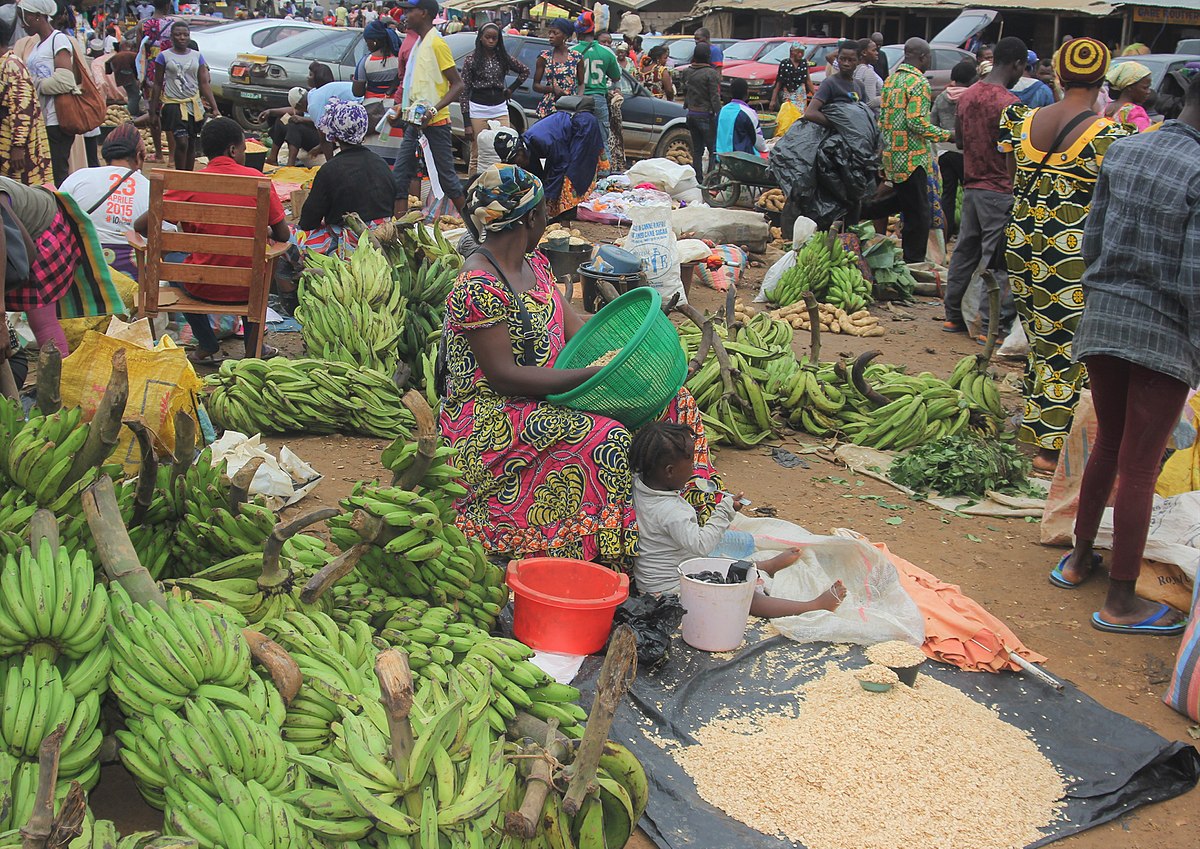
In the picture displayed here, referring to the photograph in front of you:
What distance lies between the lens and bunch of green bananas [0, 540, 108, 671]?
2322 millimetres

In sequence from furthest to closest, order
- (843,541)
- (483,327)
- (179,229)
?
(179,229) → (843,541) → (483,327)

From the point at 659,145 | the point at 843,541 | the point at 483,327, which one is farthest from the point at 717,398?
the point at 659,145

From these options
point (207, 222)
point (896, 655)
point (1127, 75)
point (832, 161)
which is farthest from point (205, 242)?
point (1127, 75)

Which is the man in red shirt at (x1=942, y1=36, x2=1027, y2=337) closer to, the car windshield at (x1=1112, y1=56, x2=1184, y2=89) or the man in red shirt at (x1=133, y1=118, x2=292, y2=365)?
the man in red shirt at (x1=133, y1=118, x2=292, y2=365)

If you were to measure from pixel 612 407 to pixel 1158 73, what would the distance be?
1246 cm

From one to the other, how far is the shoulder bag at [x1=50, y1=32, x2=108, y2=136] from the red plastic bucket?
7.19 meters

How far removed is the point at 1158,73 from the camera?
13484 mm

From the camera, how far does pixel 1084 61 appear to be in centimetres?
522

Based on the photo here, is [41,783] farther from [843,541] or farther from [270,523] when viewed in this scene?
[843,541]

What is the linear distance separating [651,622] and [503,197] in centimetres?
161

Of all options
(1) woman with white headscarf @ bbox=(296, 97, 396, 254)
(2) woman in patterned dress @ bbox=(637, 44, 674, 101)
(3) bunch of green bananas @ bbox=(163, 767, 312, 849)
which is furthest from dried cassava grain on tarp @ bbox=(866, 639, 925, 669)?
(2) woman in patterned dress @ bbox=(637, 44, 674, 101)

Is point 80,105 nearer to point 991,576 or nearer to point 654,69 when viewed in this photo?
point 991,576

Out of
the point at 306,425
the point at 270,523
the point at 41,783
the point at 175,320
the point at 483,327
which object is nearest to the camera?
the point at 41,783

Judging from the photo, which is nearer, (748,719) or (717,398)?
(748,719)
